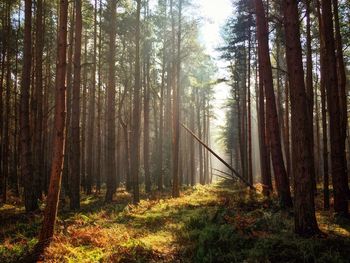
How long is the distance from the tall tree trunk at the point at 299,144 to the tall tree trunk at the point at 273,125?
3.95 m

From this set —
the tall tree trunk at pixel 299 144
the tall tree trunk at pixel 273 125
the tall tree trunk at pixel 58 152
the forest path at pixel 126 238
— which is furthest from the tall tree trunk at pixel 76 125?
the tall tree trunk at pixel 299 144

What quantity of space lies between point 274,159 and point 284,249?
5.44 m

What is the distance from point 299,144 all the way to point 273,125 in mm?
4278

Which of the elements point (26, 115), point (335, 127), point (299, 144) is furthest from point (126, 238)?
point (335, 127)

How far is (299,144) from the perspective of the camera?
24.8 feet

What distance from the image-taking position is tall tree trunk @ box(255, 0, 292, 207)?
1146 centimetres

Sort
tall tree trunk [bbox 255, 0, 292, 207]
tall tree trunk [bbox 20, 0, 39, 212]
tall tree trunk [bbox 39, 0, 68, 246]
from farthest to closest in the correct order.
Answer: tall tree trunk [bbox 20, 0, 39, 212] → tall tree trunk [bbox 255, 0, 292, 207] → tall tree trunk [bbox 39, 0, 68, 246]

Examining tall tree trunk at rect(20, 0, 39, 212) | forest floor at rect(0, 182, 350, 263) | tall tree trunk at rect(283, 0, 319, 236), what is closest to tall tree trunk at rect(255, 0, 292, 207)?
forest floor at rect(0, 182, 350, 263)

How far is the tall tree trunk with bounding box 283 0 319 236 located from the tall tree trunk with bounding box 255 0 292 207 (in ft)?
13.0

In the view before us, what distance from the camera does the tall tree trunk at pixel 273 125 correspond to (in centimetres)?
1146

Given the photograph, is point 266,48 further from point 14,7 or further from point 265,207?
point 14,7

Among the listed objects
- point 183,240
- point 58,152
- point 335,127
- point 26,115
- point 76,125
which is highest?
point 26,115

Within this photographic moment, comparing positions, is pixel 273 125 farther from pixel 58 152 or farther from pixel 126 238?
pixel 58 152

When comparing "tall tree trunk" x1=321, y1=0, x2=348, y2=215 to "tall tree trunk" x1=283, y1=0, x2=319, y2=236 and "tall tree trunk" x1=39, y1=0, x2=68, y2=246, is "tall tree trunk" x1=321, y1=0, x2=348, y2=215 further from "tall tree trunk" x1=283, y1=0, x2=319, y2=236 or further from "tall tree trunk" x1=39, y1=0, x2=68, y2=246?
"tall tree trunk" x1=39, y1=0, x2=68, y2=246
